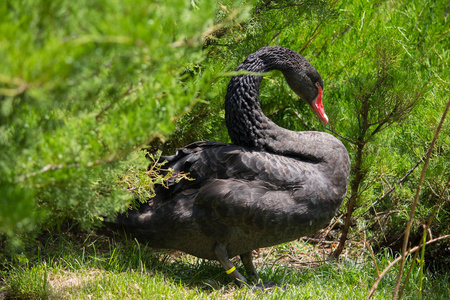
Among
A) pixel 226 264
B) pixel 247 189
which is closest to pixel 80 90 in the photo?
pixel 247 189

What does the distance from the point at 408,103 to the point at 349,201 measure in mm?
1044

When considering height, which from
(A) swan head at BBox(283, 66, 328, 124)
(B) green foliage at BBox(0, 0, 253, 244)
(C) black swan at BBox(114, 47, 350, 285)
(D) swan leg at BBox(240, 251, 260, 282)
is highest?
(B) green foliage at BBox(0, 0, 253, 244)

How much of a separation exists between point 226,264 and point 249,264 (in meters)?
0.37

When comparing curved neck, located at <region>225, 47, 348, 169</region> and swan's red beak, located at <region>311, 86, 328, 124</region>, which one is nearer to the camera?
curved neck, located at <region>225, 47, 348, 169</region>

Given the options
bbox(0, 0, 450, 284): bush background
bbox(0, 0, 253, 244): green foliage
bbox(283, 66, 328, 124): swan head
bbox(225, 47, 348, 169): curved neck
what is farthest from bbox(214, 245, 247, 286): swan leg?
bbox(0, 0, 253, 244): green foliage

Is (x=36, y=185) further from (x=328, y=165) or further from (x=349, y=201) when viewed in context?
(x=349, y=201)

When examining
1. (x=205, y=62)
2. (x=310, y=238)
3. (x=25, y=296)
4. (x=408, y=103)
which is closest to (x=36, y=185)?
(x=25, y=296)

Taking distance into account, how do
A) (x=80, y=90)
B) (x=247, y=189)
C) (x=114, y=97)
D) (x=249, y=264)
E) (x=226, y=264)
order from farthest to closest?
(x=249, y=264)
(x=226, y=264)
(x=247, y=189)
(x=114, y=97)
(x=80, y=90)

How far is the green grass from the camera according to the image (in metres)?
3.15

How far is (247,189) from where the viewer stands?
3.27m

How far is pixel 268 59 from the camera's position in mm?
3621

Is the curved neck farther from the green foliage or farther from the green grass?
the green foliage

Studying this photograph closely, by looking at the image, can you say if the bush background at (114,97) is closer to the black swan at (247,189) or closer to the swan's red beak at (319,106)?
the swan's red beak at (319,106)

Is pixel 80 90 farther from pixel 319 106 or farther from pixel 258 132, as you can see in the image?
pixel 319 106
